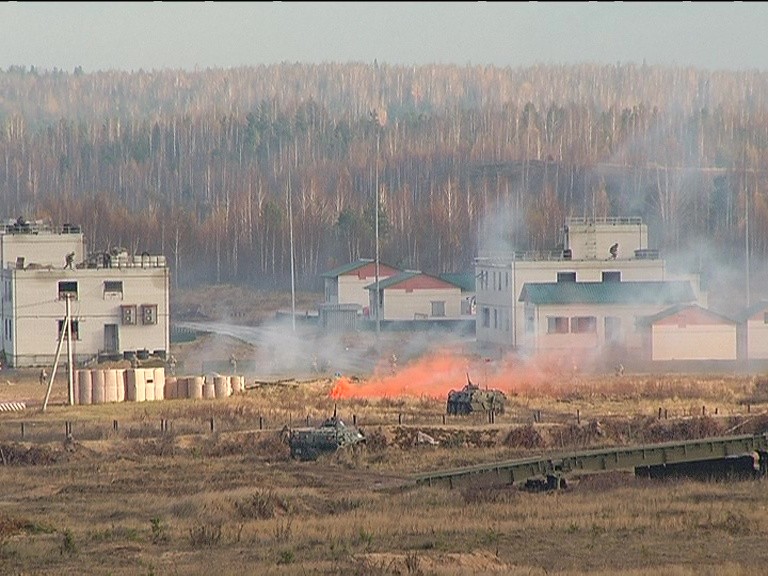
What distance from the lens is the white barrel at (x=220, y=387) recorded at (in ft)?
184

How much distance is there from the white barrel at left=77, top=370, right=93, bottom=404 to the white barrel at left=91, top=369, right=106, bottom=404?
0.08 metres

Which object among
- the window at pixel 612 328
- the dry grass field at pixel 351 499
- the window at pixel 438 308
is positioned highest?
the window at pixel 438 308

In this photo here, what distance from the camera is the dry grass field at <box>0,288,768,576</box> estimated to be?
92.7 feet

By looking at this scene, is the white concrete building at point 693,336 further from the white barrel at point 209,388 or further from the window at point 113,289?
the white barrel at point 209,388

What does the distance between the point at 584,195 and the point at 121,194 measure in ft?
132

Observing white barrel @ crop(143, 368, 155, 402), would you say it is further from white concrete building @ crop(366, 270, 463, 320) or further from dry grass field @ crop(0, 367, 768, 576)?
white concrete building @ crop(366, 270, 463, 320)

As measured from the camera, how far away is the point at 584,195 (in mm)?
133375

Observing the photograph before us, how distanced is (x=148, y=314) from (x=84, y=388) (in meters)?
17.1

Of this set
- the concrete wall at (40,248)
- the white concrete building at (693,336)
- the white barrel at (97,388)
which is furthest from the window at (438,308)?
the white barrel at (97,388)

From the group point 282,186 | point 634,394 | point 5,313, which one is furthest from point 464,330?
point 282,186

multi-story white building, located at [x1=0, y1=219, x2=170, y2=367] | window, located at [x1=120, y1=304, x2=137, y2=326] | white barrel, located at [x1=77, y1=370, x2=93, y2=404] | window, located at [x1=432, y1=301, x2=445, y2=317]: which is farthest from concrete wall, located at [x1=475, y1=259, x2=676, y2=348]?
white barrel, located at [x1=77, y1=370, x2=93, y2=404]

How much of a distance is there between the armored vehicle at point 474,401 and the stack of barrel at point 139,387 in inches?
323

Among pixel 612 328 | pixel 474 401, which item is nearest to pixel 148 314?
pixel 612 328

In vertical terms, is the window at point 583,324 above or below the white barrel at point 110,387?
above
